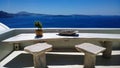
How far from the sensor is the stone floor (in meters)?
3.36

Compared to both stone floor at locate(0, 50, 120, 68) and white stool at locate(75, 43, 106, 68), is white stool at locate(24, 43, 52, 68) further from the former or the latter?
Result: white stool at locate(75, 43, 106, 68)

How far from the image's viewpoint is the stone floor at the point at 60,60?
11.0 feet

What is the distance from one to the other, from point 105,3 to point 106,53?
13.5 metres

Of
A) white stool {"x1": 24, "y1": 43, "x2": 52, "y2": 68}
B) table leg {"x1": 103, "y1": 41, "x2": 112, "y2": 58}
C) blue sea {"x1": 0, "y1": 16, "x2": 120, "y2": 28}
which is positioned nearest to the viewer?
white stool {"x1": 24, "y1": 43, "x2": 52, "y2": 68}

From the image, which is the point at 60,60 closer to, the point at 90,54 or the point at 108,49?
the point at 90,54

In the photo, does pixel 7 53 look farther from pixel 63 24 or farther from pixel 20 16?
pixel 20 16

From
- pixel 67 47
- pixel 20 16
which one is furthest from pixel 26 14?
pixel 67 47

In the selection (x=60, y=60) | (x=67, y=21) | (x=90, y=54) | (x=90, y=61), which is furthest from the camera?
(x=67, y=21)

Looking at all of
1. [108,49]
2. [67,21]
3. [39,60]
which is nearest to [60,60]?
[39,60]

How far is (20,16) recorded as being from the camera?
1594cm

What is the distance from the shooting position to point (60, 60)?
371 cm

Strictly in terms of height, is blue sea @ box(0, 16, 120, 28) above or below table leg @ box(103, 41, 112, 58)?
above

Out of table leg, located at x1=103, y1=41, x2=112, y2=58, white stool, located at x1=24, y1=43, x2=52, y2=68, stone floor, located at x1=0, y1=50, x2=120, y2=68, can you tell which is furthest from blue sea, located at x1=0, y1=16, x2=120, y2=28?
white stool, located at x1=24, y1=43, x2=52, y2=68

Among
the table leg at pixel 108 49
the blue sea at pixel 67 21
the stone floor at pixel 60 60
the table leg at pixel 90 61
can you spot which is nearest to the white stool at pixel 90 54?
the table leg at pixel 90 61
